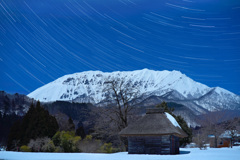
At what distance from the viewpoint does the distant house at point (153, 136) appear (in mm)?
25469

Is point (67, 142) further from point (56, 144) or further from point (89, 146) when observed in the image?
point (89, 146)

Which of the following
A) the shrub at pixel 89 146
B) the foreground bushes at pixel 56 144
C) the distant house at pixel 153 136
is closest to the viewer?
the distant house at pixel 153 136

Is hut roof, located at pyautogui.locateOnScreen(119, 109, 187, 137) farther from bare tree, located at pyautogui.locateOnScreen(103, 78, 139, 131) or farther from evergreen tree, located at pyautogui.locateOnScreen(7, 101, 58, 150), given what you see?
evergreen tree, located at pyautogui.locateOnScreen(7, 101, 58, 150)

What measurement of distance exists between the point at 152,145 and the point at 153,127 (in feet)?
5.36

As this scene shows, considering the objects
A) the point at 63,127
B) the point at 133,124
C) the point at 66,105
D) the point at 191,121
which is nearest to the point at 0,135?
the point at 63,127

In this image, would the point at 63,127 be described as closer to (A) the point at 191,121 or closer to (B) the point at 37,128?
(B) the point at 37,128

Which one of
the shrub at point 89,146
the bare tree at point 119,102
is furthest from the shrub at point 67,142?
the bare tree at point 119,102

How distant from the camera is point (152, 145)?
84.9ft

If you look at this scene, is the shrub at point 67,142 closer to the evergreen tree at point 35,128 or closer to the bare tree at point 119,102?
the evergreen tree at point 35,128

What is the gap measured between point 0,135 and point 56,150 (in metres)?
41.2

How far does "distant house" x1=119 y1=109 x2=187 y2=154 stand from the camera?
25469mm

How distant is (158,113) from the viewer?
2883 cm

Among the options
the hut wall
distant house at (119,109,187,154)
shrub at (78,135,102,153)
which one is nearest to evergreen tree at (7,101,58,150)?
shrub at (78,135,102,153)

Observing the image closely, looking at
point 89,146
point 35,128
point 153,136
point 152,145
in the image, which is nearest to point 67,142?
point 89,146
